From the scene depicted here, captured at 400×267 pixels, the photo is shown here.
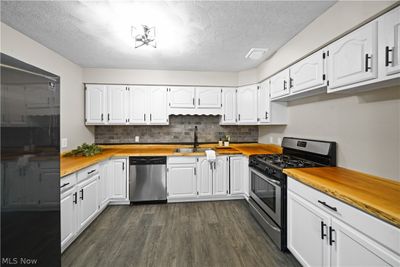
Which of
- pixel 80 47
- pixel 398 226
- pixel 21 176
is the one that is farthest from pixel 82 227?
pixel 398 226

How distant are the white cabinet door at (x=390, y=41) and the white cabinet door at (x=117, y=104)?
11.1ft

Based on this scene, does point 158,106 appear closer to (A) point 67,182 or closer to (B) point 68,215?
(A) point 67,182

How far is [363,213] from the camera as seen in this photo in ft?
3.18

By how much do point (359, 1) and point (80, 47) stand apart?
10.1ft

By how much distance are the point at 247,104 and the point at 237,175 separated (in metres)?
1.36

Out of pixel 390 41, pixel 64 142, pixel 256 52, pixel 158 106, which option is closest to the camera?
pixel 390 41

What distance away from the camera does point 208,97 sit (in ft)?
11.2

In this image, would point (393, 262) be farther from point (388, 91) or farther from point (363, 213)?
point (388, 91)

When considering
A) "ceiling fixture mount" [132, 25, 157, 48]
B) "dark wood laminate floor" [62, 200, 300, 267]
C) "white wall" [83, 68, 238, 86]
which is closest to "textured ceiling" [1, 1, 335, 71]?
"ceiling fixture mount" [132, 25, 157, 48]

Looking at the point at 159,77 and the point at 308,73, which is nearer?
the point at 308,73

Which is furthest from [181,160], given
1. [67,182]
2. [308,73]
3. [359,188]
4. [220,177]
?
[359,188]

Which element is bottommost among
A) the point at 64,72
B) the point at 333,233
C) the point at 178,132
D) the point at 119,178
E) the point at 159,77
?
the point at 119,178

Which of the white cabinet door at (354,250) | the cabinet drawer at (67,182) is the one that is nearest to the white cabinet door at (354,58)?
the white cabinet door at (354,250)

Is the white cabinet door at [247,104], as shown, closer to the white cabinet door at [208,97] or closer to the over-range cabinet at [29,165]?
the white cabinet door at [208,97]
